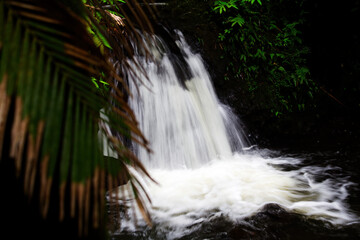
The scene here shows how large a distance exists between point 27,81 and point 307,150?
5091 millimetres

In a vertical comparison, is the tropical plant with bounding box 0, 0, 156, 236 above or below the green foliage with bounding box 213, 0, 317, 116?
below

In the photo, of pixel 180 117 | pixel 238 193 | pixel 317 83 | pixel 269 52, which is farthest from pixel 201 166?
pixel 317 83

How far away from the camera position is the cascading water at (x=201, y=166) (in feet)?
10.8

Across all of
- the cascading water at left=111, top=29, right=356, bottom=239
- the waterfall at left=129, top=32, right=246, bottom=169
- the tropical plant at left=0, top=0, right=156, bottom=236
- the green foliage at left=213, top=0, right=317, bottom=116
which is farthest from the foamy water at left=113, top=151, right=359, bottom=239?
the tropical plant at left=0, top=0, right=156, bottom=236

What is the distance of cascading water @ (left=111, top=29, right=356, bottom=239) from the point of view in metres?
3.28

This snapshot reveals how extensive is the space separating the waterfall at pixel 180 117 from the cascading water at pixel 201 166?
0.05 ft

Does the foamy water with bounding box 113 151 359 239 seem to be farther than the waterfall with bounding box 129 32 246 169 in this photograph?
No

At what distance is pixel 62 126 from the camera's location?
2.27ft

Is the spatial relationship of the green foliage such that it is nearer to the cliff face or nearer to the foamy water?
the cliff face

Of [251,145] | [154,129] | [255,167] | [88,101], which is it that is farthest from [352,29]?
[88,101]

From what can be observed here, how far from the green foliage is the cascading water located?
0.75m

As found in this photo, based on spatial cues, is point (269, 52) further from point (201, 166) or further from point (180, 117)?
point (201, 166)

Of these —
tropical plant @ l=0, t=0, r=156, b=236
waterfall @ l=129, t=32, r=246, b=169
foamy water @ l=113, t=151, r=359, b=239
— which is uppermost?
waterfall @ l=129, t=32, r=246, b=169

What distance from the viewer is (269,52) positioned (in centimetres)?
577
